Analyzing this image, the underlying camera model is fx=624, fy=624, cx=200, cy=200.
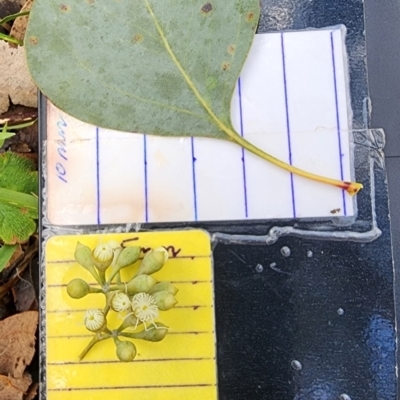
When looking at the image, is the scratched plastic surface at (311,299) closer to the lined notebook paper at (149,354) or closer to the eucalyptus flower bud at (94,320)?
the lined notebook paper at (149,354)

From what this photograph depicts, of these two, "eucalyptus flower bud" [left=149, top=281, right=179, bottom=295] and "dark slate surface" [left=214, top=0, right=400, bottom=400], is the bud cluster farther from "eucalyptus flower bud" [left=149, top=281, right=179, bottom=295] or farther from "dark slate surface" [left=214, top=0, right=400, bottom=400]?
"dark slate surface" [left=214, top=0, right=400, bottom=400]

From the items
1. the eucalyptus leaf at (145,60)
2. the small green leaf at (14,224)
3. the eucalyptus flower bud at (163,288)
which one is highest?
the eucalyptus leaf at (145,60)

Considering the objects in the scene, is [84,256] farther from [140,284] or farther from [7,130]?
[7,130]

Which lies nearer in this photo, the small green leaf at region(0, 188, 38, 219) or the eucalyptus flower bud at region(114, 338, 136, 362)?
the eucalyptus flower bud at region(114, 338, 136, 362)

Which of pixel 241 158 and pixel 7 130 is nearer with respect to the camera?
pixel 241 158

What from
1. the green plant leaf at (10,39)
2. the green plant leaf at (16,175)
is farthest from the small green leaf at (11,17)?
the green plant leaf at (16,175)

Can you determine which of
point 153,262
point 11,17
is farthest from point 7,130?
point 153,262

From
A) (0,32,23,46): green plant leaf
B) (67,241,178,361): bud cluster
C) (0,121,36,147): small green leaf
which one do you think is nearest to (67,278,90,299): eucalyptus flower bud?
(67,241,178,361): bud cluster
